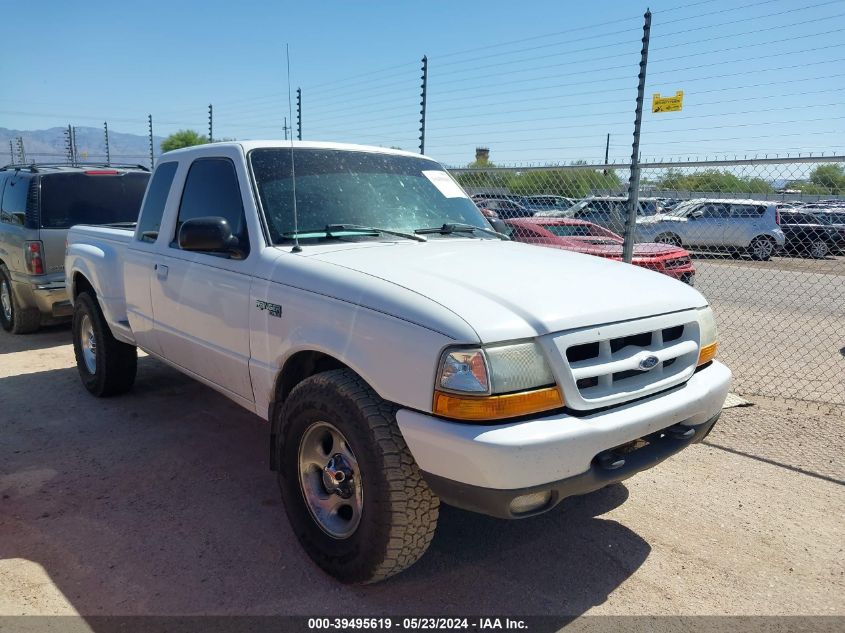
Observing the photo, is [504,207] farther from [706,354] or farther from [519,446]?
[519,446]

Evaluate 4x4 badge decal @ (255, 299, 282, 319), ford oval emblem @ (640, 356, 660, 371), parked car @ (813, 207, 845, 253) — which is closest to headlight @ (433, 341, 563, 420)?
ford oval emblem @ (640, 356, 660, 371)

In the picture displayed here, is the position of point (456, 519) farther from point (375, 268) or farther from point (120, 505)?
point (120, 505)

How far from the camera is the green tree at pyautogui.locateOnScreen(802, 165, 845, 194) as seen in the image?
539cm

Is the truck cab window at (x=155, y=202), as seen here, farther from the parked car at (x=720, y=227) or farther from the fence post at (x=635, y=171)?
the parked car at (x=720, y=227)

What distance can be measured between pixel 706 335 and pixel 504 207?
20.3ft

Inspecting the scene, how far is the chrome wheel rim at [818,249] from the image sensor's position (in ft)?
28.1

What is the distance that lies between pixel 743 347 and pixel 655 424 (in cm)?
576

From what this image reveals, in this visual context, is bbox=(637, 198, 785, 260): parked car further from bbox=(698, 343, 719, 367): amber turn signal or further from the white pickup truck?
bbox=(698, 343, 719, 367): amber turn signal

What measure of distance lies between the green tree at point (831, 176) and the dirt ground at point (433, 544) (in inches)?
80.0

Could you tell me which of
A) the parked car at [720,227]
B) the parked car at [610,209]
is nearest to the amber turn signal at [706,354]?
the parked car at [610,209]

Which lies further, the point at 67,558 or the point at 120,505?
the point at 120,505

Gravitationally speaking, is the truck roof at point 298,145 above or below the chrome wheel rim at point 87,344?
above

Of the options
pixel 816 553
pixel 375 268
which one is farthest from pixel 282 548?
pixel 816 553

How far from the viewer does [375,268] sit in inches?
117
